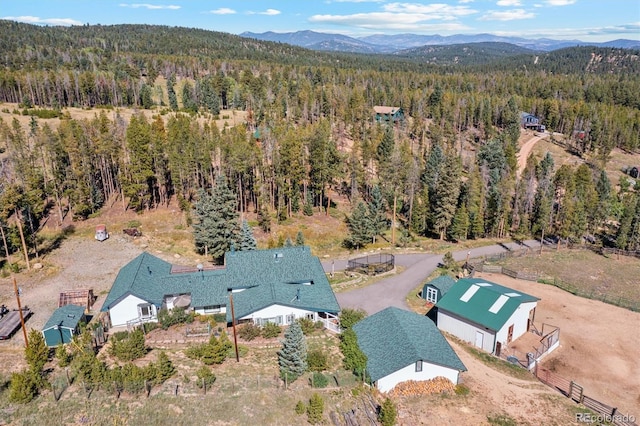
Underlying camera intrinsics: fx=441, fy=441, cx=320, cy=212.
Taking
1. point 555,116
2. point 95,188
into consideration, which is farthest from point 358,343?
point 555,116

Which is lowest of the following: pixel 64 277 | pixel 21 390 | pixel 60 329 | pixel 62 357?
pixel 64 277

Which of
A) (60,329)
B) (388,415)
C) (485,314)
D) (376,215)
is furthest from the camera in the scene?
(376,215)

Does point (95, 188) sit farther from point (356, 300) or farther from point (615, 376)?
point (615, 376)

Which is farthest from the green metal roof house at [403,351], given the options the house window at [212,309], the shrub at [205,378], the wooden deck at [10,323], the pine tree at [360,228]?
the wooden deck at [10,323]

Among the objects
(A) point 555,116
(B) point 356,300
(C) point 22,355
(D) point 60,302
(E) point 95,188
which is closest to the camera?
(C) point 22,355

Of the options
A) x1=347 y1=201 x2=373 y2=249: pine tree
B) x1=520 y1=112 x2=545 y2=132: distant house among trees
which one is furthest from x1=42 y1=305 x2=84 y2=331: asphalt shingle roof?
x1=520 y1=112 x2=545 y2=132: distant house among trees

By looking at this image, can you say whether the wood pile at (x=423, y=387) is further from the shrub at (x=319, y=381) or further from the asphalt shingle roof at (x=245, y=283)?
the asphalt shingle roof at (x=245, y=283)

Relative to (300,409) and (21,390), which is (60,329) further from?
(300,409)

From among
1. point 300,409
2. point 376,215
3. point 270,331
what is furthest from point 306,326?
point 376,215
